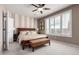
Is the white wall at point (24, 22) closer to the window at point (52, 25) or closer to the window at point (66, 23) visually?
the window at point (52, 25)

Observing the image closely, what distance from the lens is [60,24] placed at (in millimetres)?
6590

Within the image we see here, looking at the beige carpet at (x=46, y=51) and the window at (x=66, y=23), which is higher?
the window at (x=66, y=23)

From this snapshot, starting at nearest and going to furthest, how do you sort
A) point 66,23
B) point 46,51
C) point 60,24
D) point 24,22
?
1. point 46,51
2. point 66,23
3. point 60,24
4. point 24,22

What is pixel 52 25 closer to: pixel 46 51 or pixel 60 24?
pixel 60 24

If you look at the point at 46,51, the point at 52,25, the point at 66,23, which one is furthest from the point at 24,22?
the point at 46,51

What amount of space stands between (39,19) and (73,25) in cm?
480

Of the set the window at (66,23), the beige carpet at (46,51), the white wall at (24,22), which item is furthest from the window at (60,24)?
the beige carpet at (46,51)

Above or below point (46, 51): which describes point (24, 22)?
above

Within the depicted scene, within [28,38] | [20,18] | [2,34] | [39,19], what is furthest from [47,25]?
[2,34]

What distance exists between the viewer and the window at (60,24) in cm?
567

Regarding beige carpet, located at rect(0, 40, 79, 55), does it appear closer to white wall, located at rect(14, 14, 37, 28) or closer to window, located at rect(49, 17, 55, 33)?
white wall, located at rect(14, 14, 37, 28)

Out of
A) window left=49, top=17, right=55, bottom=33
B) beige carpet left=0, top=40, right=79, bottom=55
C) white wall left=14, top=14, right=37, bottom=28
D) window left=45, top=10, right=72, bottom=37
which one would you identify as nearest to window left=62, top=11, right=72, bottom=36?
window left=45, top=10, right=72, bottom=37

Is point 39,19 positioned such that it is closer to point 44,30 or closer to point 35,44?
point 44,30

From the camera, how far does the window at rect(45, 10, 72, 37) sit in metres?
5.67
